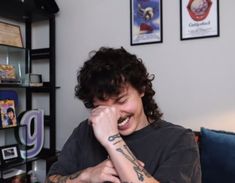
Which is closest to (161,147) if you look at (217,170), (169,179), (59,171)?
(169,179)

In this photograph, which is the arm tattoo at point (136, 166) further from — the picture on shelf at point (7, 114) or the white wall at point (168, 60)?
the picture on shelf at point (7, 114)

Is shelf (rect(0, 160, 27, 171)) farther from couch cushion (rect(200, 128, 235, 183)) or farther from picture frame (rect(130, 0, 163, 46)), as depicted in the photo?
couch cushion (rect(200, 128, 235, 183))

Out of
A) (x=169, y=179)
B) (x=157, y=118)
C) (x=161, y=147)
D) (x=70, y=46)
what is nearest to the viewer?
(x=169, y=179)

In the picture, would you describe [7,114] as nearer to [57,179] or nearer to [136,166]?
[57,179]

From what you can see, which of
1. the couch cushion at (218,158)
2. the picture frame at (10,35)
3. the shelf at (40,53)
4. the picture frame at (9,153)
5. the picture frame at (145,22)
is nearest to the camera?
the couch cushion at (218,158)

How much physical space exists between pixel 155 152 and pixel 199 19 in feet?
4.77

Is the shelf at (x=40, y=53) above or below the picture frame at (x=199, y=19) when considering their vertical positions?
below

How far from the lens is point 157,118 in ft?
3.92

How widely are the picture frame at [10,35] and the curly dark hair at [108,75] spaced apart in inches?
67.8

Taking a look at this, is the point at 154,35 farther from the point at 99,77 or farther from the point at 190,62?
the point at 99,77

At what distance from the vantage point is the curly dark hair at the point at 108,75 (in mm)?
1010

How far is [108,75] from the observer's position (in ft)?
3.33

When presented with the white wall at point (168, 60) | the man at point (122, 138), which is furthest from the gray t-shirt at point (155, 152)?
the white wall at point (168, 60)

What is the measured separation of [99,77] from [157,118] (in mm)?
342
